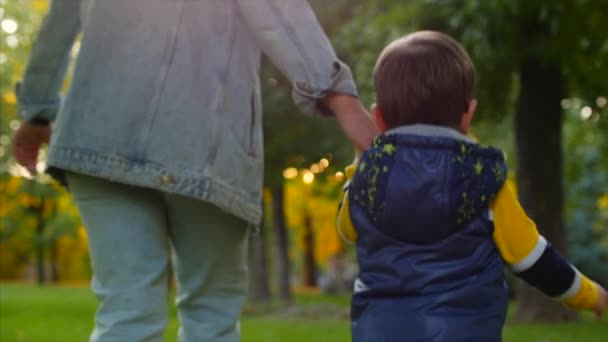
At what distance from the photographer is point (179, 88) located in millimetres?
2949

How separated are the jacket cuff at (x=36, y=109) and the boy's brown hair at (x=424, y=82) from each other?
4.07 feet

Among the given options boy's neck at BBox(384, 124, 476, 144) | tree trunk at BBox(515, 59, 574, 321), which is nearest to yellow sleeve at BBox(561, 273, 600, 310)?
boy's neck at BBox(384, 124, 476, 144)

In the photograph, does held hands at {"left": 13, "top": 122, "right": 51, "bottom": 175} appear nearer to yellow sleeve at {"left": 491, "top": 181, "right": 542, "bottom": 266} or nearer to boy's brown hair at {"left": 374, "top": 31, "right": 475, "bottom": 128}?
boy's brown hair at {"left": 374, "top": 31, "right": 475, "bottom": 128}

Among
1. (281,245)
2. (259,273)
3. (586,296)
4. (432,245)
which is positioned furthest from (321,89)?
(281,245)

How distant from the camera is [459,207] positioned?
267 centimetres

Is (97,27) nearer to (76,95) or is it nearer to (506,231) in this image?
(76,95)

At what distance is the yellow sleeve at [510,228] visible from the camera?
2707mm

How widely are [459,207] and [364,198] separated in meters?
0.25

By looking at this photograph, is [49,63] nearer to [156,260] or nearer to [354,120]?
[156,260]

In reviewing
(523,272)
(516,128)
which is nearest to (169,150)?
(523,272)

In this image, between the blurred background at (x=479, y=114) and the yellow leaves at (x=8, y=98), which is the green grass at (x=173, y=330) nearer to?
the blurred background at (x=479, y=114)

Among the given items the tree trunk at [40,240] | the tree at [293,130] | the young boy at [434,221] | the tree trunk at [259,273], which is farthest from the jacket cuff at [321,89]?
the tree trunk at [40,240]

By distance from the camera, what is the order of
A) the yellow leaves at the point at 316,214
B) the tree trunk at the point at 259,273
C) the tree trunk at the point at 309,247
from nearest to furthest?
the tree trunk at the point at 259,273 → the yellow leaves at the point at 316,214 → the tree trunk at the point at 309,247

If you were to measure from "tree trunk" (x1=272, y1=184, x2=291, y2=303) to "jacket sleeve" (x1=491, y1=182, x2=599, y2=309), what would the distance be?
19.5 meters
